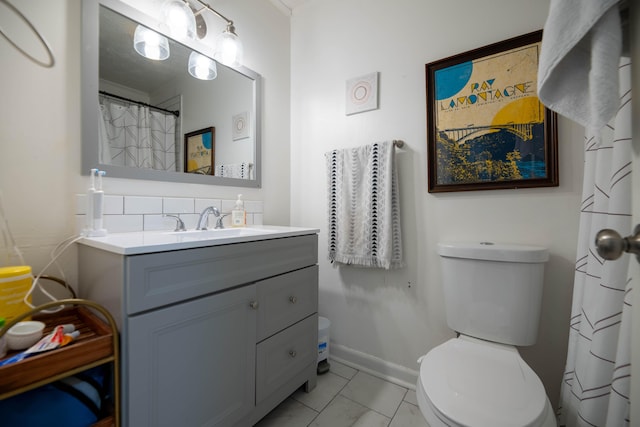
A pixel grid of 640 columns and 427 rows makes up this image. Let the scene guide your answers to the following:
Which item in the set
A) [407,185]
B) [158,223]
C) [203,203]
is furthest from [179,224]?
[407,185]

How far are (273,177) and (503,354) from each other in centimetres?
153

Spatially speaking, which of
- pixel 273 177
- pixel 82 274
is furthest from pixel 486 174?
pixel 82 274

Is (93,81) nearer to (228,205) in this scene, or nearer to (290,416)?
(228,205)

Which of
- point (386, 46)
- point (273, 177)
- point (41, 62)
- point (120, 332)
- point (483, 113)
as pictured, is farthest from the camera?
point (273, 177)

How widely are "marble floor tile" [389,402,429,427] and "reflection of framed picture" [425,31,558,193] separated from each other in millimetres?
1081

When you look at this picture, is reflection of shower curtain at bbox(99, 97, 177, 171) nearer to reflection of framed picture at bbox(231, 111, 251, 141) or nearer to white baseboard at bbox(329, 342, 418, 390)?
reflection of framed picture at bbox(231, 111, 251, 141)

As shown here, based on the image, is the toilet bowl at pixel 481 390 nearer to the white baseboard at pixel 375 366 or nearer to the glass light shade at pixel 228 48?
the white baseboard at pixel 375 366

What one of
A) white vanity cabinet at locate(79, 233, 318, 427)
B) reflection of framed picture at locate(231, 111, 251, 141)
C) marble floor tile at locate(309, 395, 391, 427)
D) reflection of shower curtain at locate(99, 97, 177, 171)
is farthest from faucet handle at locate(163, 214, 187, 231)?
marble floor tile at locate(309, 395, 391, 427)

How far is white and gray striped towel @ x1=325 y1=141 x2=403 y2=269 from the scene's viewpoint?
57.4 inches

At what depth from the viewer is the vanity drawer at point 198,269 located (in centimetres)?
76

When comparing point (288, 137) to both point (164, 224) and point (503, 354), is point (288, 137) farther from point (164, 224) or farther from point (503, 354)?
point (503, 354)

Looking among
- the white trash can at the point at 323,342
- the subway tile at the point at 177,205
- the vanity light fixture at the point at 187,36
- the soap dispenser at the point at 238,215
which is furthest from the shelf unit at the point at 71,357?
the vanity light fixture at the point at 187,36

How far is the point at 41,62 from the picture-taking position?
0.97m

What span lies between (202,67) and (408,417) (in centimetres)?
205
